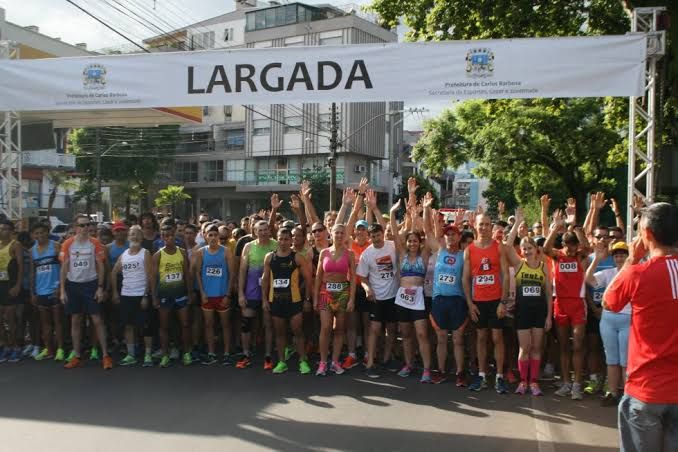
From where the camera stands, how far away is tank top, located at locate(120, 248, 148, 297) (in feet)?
25.4

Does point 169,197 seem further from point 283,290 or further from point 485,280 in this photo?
point 485,280

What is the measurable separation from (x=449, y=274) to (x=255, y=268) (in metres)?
2.44

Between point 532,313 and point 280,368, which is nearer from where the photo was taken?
point 532,313

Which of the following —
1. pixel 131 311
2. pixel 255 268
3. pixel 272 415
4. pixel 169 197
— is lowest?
pixel 272 415

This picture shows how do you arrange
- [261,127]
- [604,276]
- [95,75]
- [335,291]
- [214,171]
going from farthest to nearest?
[214,171] < [261,127] < [95,75] < [335,291] < [604,276]

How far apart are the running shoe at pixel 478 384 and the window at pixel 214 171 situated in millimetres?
49914

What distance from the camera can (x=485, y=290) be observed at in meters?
6.86

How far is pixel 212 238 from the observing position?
25.8 feet

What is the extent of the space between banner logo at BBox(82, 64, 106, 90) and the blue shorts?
21.9 ft

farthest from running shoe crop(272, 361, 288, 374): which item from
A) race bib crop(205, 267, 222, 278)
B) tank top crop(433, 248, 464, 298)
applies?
tank top crop(433, 248, 464, 298)

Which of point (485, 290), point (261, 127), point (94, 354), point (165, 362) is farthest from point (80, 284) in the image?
point (261, 127)

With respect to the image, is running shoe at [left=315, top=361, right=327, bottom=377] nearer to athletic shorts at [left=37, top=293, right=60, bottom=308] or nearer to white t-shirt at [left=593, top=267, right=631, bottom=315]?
white t-shirt at [left=593, top=267, right=631, bottom=315]

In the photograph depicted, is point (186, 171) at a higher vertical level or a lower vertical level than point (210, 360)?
higher

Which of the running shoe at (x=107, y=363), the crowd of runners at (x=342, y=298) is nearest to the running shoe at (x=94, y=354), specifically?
the crowd of runners at (x=342, y=298)
